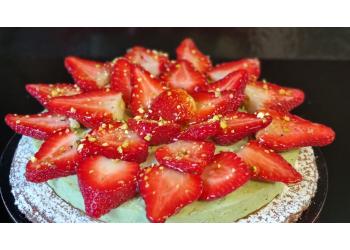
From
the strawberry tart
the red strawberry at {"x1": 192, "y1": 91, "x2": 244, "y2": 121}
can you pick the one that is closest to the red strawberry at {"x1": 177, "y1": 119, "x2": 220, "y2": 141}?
the strawberry tart

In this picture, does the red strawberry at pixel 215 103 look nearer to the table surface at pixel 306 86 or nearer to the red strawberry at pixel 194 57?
the red strawberry at pixel 194 57

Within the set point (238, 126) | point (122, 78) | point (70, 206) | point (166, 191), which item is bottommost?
point (70, 206)

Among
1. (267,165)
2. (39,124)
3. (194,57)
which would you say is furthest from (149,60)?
(267,165)

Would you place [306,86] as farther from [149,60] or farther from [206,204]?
[206,204]

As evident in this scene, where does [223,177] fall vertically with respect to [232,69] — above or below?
below

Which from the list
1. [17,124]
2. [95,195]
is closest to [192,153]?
[95,195]

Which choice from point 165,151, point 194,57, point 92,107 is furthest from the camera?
point 194,57
